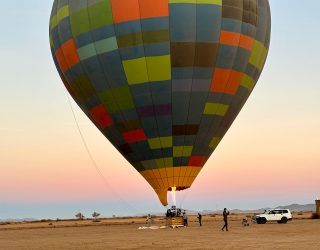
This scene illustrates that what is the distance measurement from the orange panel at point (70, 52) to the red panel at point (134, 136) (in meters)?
6.37

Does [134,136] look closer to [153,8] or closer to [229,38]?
[153,8]

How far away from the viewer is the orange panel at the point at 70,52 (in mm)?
35125

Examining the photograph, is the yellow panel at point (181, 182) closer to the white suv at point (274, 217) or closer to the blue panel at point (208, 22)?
the blue panel at point (208, 22)

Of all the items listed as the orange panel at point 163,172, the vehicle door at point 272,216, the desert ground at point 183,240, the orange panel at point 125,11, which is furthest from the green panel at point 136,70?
the vehicle door at point 272,216

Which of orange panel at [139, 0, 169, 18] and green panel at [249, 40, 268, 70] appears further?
green panel at [249, 40, 268, 70]

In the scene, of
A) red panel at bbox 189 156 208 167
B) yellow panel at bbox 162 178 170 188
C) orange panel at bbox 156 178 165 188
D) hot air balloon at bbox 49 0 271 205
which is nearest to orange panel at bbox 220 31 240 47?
hot air balloon at bbox 49 0 271 205

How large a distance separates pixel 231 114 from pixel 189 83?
4.73 meters

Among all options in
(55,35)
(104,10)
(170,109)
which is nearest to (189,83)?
(170,109)

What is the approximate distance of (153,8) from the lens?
32125mm

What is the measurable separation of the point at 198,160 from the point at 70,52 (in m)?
12.0

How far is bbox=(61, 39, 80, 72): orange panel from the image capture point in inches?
1383

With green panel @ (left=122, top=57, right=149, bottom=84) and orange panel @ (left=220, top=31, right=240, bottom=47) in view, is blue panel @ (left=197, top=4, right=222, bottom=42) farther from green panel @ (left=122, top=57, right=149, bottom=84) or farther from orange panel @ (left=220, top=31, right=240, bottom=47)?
green panel @ (left=122, top=57, right=149, bottom=84)

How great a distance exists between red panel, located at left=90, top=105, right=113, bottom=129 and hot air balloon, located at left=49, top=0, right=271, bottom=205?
0.08 meters

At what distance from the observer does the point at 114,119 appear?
1359 inches
